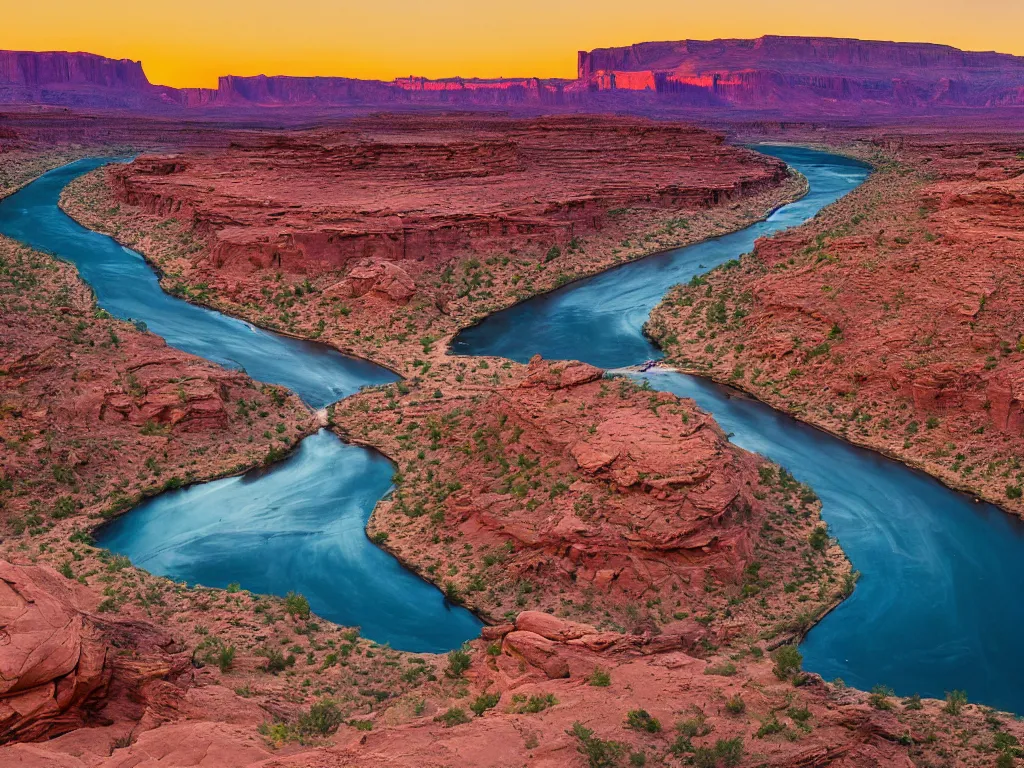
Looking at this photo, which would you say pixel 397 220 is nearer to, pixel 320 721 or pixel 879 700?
pixel 320 721

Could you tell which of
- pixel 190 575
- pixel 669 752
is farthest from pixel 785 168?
pixel 669 752

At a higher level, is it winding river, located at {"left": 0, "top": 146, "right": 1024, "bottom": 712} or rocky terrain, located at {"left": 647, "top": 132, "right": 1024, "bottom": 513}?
rocky terrain, located at {"left": 647, "top": 132, "right": 1024, "bottom": 513}

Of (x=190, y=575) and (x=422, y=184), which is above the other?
(x=422, y=184)

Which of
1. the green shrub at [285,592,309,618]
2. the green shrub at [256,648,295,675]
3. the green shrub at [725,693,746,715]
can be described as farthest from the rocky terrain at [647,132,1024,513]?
the green shrub at [256,648,295,675]

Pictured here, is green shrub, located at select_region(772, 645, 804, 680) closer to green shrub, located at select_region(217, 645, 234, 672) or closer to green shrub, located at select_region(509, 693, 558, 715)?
green shrub, located at select_region(509, 693, 558, 715)

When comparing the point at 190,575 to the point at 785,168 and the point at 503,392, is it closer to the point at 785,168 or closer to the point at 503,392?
the point at 503,392

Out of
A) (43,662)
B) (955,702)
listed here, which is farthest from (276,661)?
(955,702)
